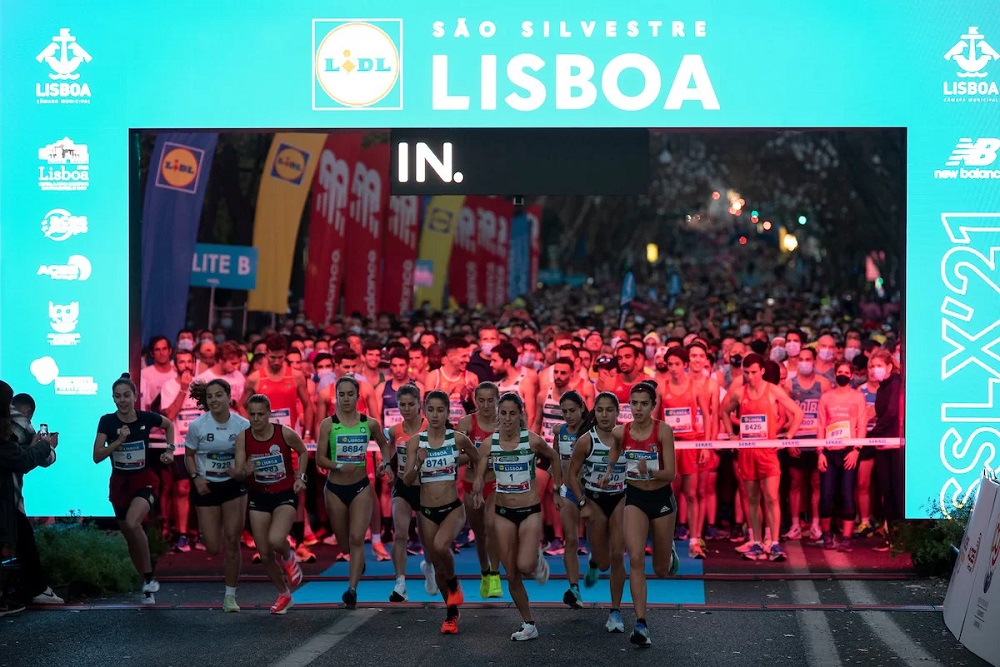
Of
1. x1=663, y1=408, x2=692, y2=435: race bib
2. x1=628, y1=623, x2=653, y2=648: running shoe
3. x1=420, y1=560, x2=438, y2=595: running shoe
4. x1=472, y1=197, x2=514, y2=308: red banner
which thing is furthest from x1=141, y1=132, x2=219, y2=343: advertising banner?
x1=472, y1=197, x2=514, y2=308: red banner

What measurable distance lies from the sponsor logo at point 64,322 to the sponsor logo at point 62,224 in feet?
2.02

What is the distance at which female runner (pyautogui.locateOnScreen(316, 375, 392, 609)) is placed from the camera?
39.1 feet

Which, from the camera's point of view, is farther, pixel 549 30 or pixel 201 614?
pixel 549 30

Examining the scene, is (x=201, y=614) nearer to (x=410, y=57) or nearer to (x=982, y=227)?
(x=410, y=57)

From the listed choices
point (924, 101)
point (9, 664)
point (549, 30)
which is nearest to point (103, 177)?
point (549, 30)

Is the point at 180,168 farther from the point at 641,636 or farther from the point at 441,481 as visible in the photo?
the point at 641,636

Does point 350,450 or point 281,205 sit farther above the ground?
point 281,205

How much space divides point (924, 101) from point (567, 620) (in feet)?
18.3

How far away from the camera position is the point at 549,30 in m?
13.4

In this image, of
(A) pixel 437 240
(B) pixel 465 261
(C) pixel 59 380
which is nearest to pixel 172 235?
(C) pixel 59 380

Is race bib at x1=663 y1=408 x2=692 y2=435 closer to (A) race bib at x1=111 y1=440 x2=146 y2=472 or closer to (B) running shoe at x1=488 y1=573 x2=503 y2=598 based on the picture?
(B) running shoe at x1=488 y1=573 x2=503 y2=598

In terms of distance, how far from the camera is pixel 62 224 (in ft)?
45.3

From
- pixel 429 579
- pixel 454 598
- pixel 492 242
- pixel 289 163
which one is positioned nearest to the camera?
pixel 454 598

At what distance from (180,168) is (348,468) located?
8230 mm
